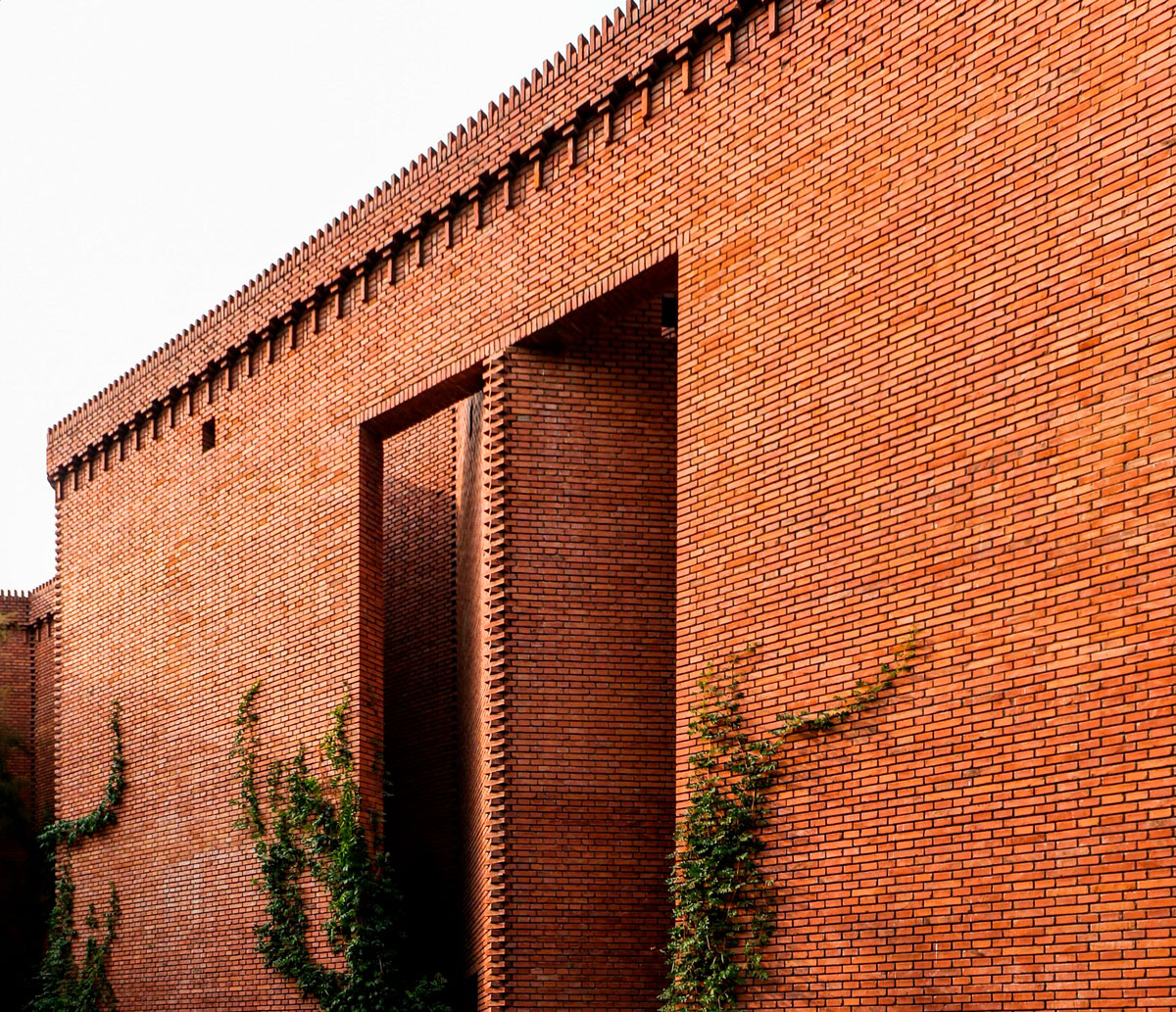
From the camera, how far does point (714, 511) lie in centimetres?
1191

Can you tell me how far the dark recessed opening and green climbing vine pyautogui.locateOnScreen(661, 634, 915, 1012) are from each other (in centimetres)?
390

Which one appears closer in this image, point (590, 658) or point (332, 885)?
point (590, 658)

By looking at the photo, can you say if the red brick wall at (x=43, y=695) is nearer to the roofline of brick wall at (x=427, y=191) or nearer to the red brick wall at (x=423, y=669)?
the roofline of brick wall at (x=427, y=191)

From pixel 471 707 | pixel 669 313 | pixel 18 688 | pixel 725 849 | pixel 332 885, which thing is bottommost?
pixel 332 885

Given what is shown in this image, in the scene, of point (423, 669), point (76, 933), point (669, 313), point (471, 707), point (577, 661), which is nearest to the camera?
point (577, 661)

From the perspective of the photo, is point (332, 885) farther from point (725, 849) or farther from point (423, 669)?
point (725, 849)

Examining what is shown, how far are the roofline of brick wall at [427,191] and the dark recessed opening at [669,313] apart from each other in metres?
1.70

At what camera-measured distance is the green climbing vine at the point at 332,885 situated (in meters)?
15.1

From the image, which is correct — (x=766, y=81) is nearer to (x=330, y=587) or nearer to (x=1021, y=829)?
(x=1021, y=829)

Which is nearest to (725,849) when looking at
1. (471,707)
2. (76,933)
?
(471,707)

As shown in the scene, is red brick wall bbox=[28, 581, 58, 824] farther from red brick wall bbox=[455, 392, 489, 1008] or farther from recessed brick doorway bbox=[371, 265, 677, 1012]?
recessed brick doorway bbox=[371, 265, 677, 1012]

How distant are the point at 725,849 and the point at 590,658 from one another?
302 centimetres

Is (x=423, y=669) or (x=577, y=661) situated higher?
(x=423, y=669)

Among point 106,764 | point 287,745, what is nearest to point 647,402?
point 287,745
